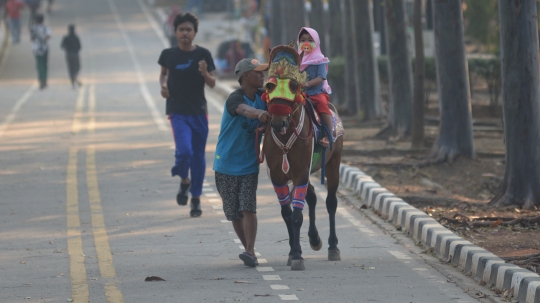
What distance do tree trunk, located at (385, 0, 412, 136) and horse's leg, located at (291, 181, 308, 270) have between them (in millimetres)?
11691

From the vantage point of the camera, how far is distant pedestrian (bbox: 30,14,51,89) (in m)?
34.2

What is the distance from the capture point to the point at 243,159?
9.77m

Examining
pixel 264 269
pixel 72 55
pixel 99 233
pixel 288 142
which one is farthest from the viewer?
pixel 72 55

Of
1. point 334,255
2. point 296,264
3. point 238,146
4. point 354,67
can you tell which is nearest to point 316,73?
point 238,146

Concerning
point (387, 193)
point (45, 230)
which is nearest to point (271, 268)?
point (45, 230)

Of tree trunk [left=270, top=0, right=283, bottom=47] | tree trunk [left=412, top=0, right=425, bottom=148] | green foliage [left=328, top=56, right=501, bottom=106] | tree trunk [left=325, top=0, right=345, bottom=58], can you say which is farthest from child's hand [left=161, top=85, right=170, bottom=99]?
tree trunk [left=270, top=0, right=283, bottom=47]

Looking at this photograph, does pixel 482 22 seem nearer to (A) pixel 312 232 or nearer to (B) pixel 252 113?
(A) pixel 312 232

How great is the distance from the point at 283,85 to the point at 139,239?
317 cm

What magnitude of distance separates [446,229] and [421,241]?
0.29m

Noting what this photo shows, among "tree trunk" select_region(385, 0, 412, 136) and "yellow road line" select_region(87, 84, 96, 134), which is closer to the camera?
"tree trunk" select_region(385, 0, 412, 136)

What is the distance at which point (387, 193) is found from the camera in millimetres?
13531

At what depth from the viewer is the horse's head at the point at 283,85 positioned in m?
8.82

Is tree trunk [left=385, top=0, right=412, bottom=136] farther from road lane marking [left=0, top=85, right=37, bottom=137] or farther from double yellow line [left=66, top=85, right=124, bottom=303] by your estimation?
road lane marking [left=0, top=85, right=37, bottom=137]

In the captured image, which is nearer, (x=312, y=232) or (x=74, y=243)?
(x=312, y=232)
